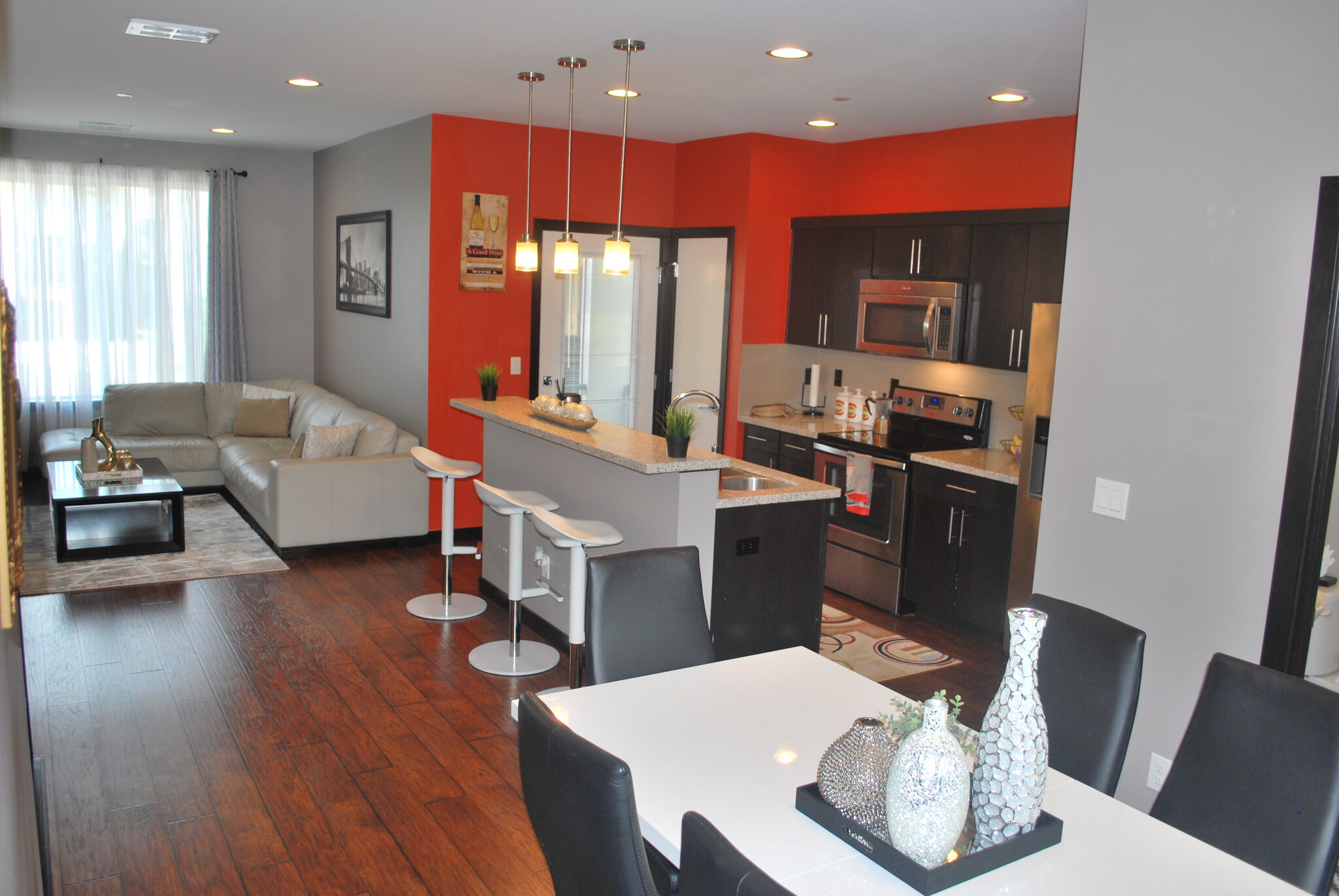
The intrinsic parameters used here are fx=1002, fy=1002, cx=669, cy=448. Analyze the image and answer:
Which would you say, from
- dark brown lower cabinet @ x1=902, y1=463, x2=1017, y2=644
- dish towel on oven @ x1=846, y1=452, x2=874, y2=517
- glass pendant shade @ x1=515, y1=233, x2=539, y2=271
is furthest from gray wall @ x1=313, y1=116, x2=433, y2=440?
dark brown lower cabinet @ x1=902, y1=463, x2=1017, y2=644

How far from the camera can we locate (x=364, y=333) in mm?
7633

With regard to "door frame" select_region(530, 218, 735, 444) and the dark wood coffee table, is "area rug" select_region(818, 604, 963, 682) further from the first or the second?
the dark wood coffee table

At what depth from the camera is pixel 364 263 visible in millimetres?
7520

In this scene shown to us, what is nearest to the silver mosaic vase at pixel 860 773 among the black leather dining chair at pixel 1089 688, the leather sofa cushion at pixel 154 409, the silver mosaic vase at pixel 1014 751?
the silver mosaic vase at pixel 1014 751

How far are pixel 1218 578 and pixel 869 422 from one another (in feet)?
10.7

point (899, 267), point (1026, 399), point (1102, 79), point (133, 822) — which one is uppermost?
point (1102, 79)

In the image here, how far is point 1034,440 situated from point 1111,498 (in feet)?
4.73

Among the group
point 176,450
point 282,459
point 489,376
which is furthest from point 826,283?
point 176,450

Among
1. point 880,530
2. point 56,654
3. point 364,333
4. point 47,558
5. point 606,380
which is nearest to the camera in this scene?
point 56,654

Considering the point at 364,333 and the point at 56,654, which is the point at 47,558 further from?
the point at 364,333

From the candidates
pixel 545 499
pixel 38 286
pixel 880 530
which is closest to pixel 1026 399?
pixel 880 530

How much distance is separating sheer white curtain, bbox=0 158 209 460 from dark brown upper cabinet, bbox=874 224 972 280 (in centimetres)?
590

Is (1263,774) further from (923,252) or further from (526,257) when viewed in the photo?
(923,252)

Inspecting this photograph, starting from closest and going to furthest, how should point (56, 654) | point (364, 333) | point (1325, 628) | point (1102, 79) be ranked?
point (1325, 628), point (1102, 79), point (56, 654), point (364, 333)
